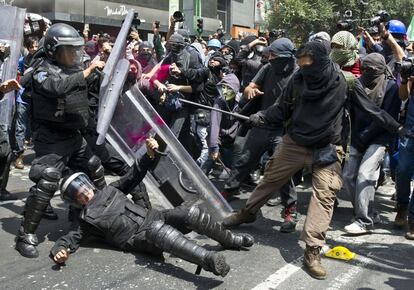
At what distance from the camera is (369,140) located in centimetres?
499

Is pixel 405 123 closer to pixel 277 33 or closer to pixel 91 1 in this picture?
pixel 277 33

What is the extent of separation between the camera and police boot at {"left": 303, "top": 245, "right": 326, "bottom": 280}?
3748mm

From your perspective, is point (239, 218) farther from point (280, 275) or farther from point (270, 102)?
point (270, 102)

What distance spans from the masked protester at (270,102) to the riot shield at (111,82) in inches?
60.5

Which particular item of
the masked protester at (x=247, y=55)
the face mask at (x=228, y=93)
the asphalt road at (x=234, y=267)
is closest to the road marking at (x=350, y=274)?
the asphalt road at (x=234, y=267)

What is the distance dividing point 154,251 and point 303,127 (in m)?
1.58

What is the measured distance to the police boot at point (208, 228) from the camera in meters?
3.85

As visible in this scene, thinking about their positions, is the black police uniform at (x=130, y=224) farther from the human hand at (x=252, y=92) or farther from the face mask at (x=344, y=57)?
the face mask at (x=344, y=57)

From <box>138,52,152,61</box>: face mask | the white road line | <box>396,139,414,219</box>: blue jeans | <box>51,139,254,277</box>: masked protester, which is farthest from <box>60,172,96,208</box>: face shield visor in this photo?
<box>138,52,152,61</box>: face mask

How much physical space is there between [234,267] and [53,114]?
1.98 m

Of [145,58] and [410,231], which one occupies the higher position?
[145,58]

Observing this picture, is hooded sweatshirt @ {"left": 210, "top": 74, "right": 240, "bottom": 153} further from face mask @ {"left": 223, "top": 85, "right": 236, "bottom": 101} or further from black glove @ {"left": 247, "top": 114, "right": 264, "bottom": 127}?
black glove @ {"left": 247, "top": 114, "right": 264, "bottom": 127}

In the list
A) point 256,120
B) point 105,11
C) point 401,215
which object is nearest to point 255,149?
point 256,120

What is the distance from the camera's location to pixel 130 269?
12.5 feet
